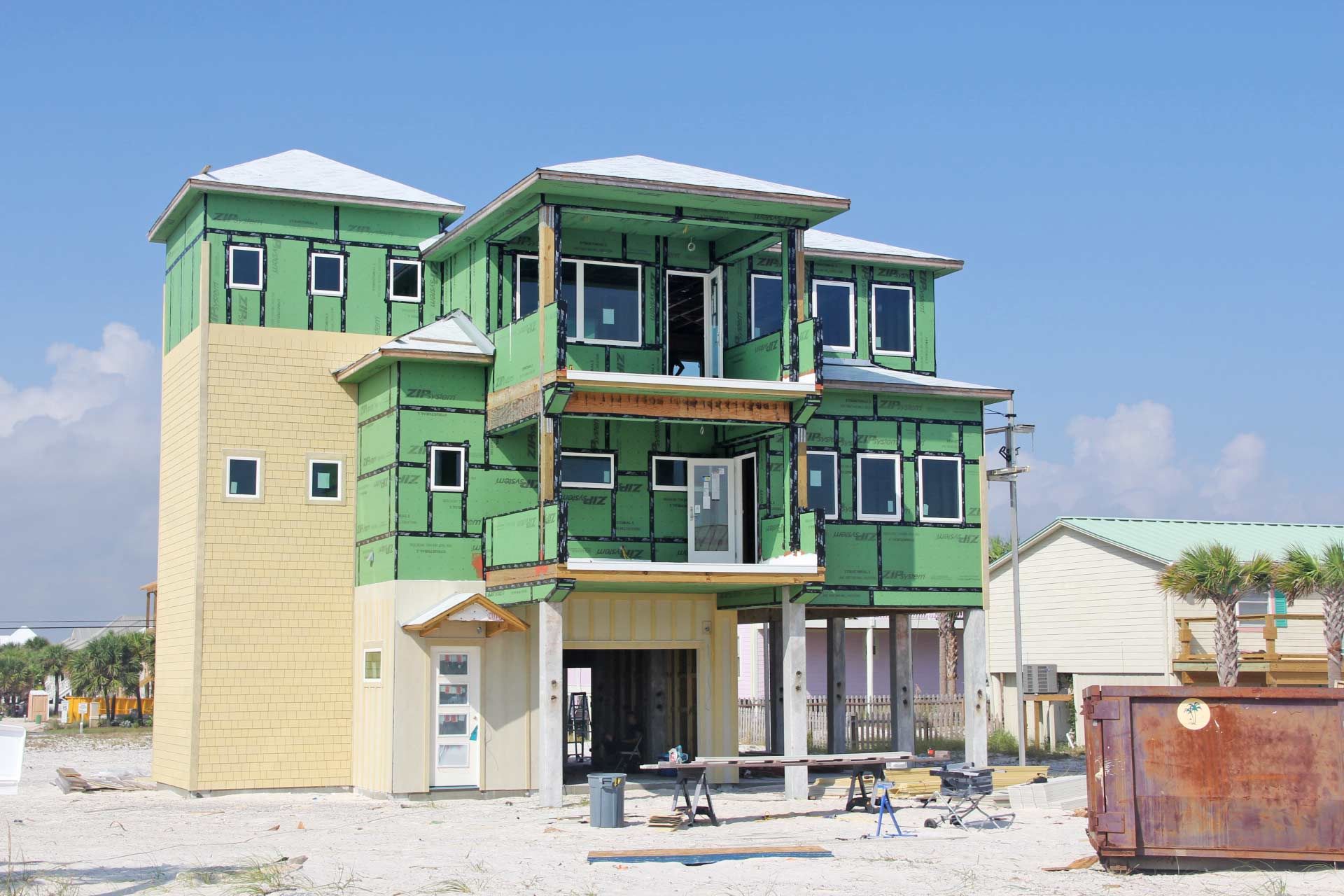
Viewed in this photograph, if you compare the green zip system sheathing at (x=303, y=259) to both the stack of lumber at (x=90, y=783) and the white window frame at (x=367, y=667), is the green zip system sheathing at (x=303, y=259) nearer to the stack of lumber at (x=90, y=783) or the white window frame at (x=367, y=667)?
the white window frame at (x=367, y=667)

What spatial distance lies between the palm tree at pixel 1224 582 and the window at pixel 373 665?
57.6 feet

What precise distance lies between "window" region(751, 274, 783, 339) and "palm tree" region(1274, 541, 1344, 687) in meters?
12.8

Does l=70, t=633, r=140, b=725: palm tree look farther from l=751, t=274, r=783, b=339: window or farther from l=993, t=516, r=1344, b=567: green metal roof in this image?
Answer: l=751, t=274, r=783, b=339: window

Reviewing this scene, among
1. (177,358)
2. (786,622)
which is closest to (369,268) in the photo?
(177,358)

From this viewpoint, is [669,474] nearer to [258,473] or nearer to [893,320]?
[893,320]

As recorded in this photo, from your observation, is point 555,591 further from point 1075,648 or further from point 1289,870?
point 1075,648

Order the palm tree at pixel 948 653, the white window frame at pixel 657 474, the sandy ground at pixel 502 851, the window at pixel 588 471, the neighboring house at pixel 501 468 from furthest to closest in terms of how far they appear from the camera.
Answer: the palm tree at pixel 948 653, the white window frame at pixel 657 474, the window at pixel 588 471, the neighboring house at pixel 501 468, the sandy ground at pixel 502 851

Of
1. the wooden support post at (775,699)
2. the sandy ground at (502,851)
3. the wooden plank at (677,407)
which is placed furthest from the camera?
the wooden support post at (775,699)

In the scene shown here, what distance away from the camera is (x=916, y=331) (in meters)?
31.3

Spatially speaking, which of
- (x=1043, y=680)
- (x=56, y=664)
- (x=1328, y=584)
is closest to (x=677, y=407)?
(x=1043, y=680)

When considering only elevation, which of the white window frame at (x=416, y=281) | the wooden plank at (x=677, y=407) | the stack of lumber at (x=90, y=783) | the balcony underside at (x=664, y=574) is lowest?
the stack of lumber at (x=90, y=783)

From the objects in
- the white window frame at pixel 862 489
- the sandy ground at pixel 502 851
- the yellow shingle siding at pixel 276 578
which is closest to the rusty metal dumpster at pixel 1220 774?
the sandy ground at pixel 502 851

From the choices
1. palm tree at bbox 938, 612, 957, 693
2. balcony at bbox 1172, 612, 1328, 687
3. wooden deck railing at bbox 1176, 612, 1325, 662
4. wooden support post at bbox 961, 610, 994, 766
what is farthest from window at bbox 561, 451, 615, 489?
palm tree at bbox 938, 612, 957, 693

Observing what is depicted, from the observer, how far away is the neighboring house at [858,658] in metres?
55.7
